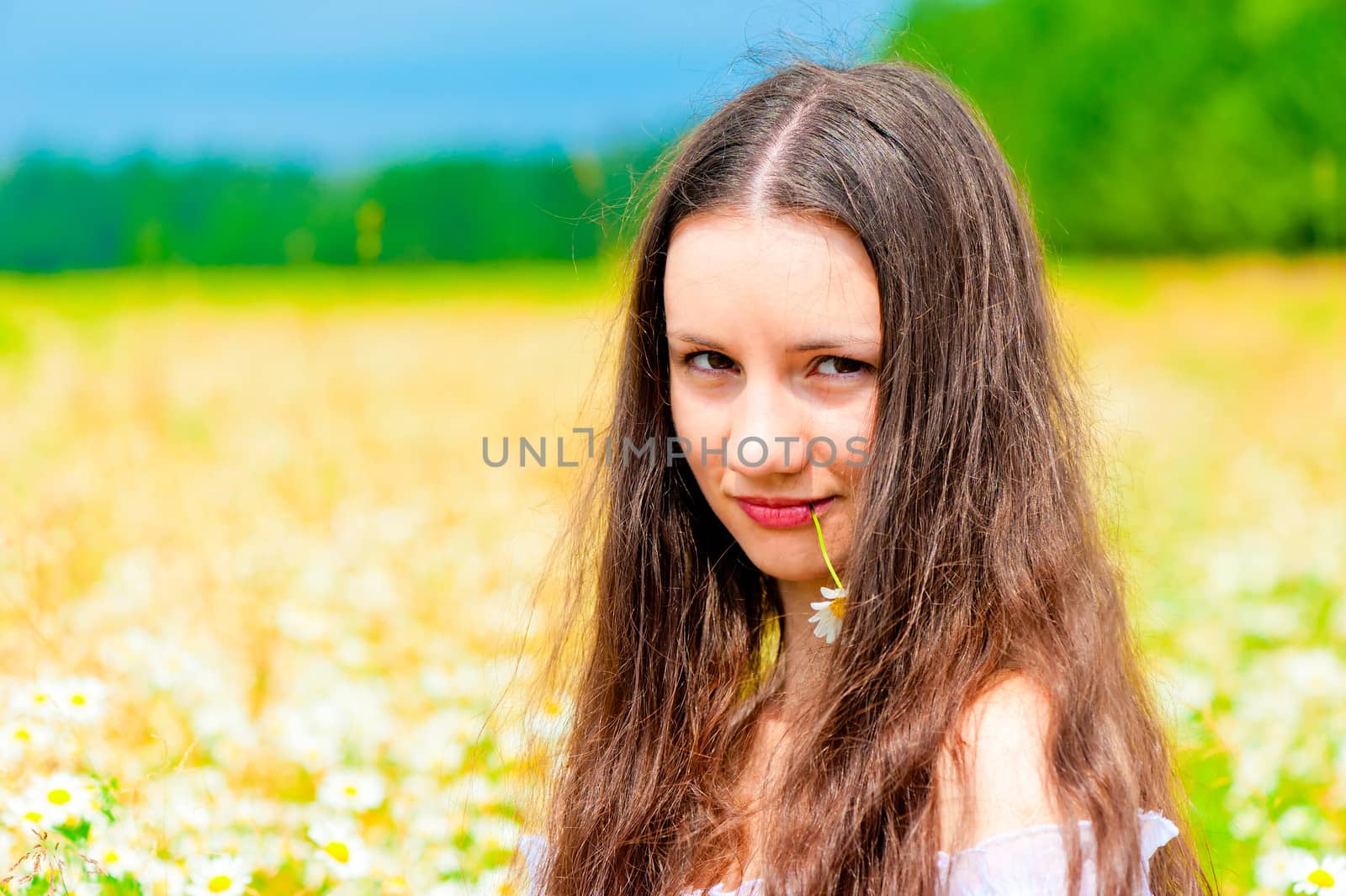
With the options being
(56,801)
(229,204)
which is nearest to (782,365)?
(56,801)

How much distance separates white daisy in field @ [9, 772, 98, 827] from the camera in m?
1.93

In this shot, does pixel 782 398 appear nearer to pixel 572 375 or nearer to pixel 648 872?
pixel 648 872

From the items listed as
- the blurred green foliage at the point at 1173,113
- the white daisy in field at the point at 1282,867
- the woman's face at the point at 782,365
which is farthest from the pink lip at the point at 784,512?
the blurred green foliage at the point at 1173,113

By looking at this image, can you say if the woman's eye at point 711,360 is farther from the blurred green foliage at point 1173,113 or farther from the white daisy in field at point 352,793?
the blurred green foliage at point 1173,113

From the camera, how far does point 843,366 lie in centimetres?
174

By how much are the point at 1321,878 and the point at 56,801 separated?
2004 mm

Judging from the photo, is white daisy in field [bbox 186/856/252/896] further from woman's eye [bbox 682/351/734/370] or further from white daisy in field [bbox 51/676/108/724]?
woman's eye [bbox 682/351/734/370]

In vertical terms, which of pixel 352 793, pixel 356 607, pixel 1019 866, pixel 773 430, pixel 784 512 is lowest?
pixel 356 607

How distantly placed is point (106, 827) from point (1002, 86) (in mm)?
32164

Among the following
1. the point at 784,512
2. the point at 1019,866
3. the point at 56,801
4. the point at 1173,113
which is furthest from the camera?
the point at 1173,113

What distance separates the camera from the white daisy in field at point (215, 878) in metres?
1.99

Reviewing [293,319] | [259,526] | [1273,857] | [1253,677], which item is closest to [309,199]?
[293,319]

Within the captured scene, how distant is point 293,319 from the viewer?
1648 centimetres

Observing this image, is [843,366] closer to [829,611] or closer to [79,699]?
[829,611]
